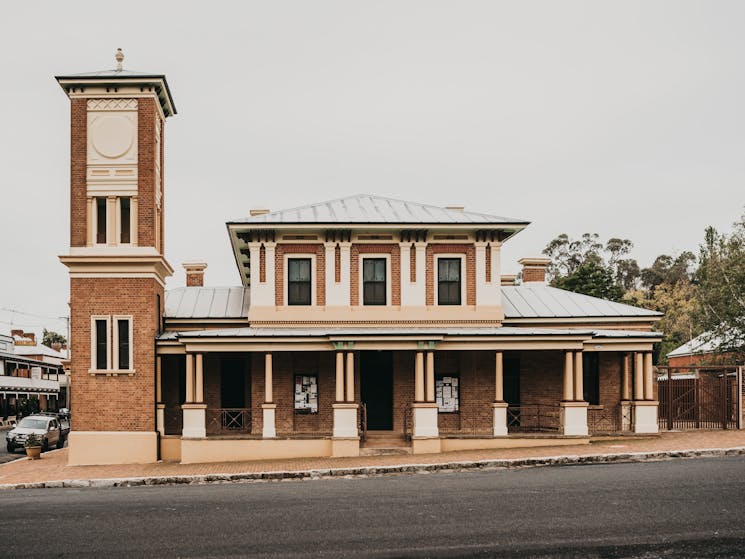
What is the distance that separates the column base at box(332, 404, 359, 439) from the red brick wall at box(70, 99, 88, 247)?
9299mm

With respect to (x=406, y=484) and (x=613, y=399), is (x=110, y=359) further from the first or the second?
(x=613, y=399)

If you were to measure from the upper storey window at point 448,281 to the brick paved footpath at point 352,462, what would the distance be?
5281 mm

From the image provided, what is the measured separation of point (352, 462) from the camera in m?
22.2

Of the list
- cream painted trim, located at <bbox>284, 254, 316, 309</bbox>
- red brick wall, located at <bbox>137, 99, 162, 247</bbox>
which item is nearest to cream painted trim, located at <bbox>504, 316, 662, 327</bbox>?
cream painted trim, located at <bbox>284, 254, 316, 309</bbox>

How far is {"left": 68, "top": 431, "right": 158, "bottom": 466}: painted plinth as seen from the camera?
24156 mm

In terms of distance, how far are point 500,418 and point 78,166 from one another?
48.0ft

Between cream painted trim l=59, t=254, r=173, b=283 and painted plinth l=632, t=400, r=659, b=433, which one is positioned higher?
cream painted trim l=59, t=254, r=173, b=283

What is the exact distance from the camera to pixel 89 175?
25203 millimetres

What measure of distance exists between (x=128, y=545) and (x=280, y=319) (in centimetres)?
1460

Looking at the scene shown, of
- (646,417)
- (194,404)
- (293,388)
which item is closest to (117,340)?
(194,404)

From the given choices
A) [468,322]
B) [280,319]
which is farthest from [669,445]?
[280,319]

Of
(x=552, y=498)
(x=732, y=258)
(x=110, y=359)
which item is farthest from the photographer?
(x=732, y=258)

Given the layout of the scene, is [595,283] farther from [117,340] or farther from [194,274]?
[117,340]

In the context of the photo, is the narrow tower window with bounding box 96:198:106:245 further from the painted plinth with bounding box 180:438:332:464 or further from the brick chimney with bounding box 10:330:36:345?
the brick chimney with bounding box 10:330:36:345
